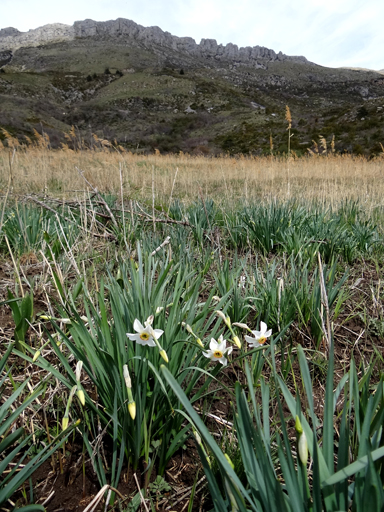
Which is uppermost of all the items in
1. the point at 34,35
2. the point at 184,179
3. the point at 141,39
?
the point at 34,35

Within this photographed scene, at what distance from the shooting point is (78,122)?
33.7 meters

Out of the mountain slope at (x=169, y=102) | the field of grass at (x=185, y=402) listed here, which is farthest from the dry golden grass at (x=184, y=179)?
the field of grass at (x=185, y=402)

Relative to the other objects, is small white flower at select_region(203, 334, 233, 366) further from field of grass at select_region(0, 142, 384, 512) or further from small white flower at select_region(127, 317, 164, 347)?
small white flower at select_region(127, 317, 164, 347)

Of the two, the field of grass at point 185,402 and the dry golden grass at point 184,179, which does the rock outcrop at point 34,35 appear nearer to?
the dry golden grass at point 184,179

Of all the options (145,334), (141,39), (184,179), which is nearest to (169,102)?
(184,179)

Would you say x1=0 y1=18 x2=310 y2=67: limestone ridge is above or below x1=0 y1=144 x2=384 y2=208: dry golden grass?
above

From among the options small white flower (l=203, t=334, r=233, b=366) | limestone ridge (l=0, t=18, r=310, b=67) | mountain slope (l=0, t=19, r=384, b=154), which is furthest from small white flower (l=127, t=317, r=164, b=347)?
limestone ridge (l=0, t=18, r=310, b=67)

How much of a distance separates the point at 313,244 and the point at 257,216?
22.8 inches

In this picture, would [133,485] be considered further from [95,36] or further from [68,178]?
[95,36]

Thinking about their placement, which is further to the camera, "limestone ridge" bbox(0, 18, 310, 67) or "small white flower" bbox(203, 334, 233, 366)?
"limestone ridge" bbox(0, 18, 310, 67)

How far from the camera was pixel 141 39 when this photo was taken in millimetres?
92938

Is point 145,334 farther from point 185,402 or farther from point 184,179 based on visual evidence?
point 184,179

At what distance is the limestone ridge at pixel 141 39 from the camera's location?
94.8m

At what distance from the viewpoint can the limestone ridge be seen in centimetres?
9481
